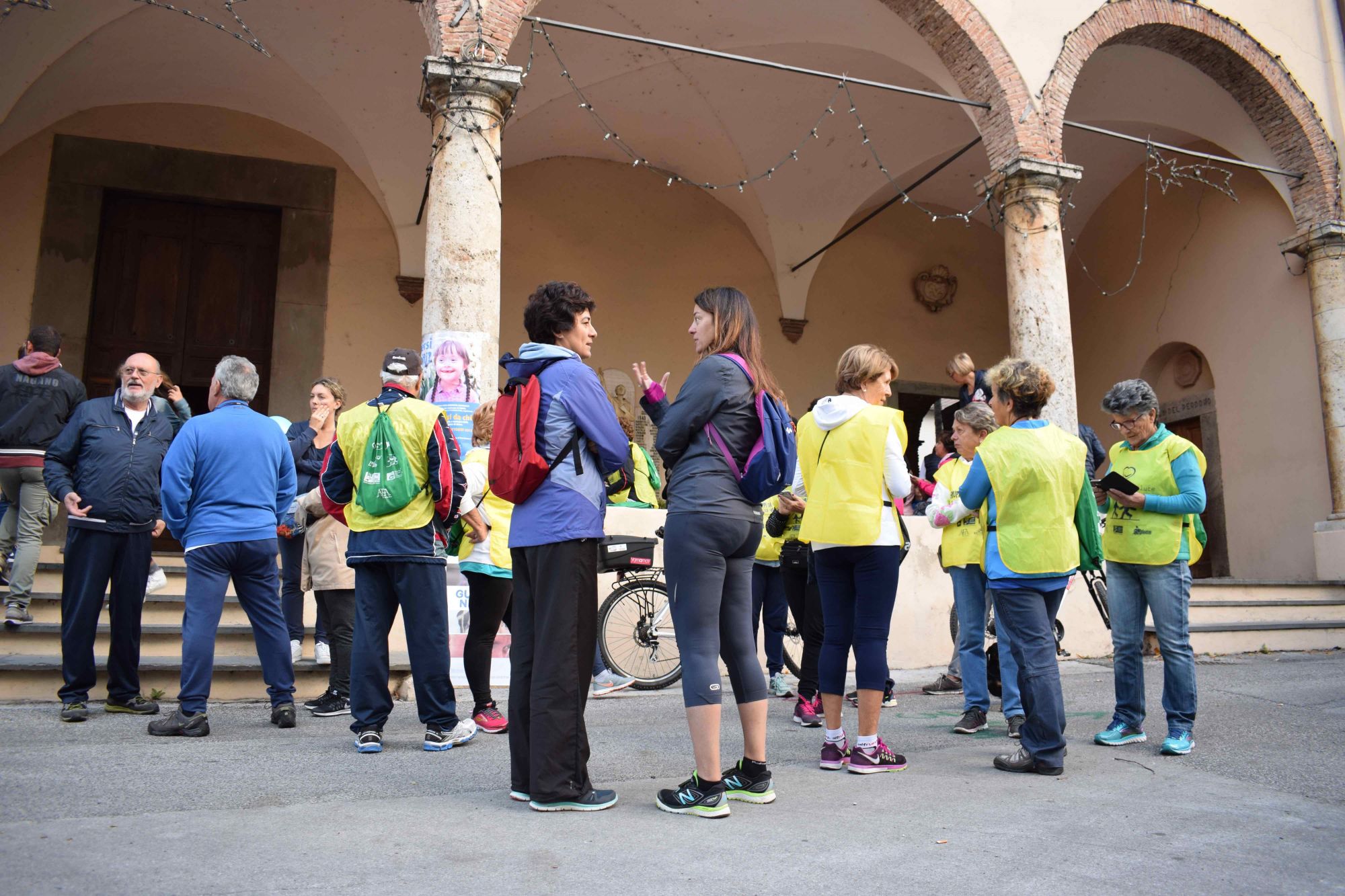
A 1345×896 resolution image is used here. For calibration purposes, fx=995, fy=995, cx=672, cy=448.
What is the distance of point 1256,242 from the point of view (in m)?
12.6

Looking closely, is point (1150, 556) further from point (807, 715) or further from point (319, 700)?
point (319, 700)

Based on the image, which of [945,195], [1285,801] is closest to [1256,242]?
[945,195]

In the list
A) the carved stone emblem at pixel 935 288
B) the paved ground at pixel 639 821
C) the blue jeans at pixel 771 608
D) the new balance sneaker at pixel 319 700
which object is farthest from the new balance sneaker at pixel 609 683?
the carved stone emblem at pixel 935 288

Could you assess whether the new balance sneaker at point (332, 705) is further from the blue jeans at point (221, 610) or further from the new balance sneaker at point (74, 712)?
the new balance sneaker at point (74, 712)

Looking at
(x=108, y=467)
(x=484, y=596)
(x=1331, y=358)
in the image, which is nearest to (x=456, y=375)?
(x=108, y=467)

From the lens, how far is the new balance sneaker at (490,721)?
465cm

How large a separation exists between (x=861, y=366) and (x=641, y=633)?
3.00 meters

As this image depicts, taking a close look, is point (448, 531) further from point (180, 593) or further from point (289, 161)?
point (289, 161)

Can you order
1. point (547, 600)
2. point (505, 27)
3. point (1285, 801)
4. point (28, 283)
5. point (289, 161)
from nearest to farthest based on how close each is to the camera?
1. point (547, 600)
2. point (1285, 801)
3. point (505, 27)
4. point (28, 283)
5. point (289, 161)

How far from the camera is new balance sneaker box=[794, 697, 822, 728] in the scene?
4.92 metres

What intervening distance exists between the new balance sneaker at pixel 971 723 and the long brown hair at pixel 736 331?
7.48ft

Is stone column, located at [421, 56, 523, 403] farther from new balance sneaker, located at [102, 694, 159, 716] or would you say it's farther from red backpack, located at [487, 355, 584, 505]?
red backpack, located at [487, 355, 584, 505]

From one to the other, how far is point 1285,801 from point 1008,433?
1603mm

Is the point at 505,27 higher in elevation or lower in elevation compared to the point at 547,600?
higher
